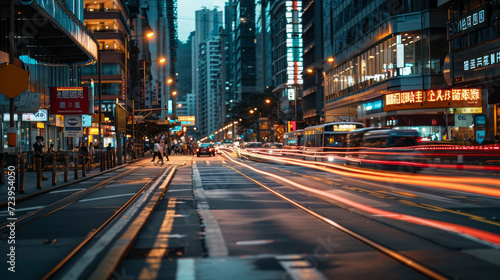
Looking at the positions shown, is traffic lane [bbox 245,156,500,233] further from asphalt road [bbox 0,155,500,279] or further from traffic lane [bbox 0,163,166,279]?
traffic lane [bbox 0,163,166,279]

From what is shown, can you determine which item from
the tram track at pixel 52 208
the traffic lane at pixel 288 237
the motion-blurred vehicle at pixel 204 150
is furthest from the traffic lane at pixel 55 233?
the motion-blurred vehicle at pixel 204 150

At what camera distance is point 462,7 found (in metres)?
41.4

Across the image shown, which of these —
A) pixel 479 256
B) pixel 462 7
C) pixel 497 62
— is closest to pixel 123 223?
pixel 479 256

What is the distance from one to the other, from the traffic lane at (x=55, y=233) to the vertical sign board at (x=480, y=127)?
3533 cm

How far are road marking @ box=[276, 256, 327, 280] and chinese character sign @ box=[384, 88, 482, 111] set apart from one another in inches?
1717

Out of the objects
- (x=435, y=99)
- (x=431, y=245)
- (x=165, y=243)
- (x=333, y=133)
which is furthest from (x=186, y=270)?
(x=435, y=99)

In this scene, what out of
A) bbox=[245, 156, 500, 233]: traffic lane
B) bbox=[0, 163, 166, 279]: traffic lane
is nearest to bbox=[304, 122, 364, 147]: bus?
bbox=[245, 156, 500, 233]: traffic lane

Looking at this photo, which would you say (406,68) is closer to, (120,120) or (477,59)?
(477,59)

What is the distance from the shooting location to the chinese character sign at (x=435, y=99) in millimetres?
46719

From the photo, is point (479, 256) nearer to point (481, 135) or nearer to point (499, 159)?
point (499, 159)

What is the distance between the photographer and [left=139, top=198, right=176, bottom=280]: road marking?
641cm

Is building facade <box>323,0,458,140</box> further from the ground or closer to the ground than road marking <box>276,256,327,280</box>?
further from the ground

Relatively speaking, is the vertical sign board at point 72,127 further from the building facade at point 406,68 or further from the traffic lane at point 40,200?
the building facade at point 406,68

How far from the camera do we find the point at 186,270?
21.4 ft
